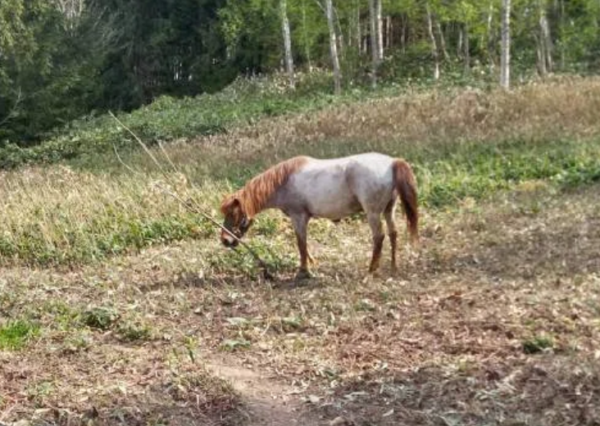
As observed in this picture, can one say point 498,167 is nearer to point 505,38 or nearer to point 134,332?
point 134,332

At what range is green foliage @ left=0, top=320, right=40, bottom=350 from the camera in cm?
686

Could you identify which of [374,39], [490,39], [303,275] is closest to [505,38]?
[374,39]

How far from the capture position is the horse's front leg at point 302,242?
882 centimetres

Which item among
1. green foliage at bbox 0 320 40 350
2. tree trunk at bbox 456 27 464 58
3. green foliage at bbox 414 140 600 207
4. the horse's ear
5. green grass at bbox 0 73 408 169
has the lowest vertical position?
green grass at bbox 0 73 408 169

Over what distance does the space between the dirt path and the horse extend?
9.08 ft

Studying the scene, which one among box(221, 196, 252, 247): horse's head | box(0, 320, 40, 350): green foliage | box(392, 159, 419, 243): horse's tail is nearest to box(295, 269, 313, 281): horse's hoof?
box(221, 196, 252, 247): horse's head

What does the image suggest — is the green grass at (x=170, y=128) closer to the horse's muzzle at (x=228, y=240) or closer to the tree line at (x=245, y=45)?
the tree line at (x=245, y=45)

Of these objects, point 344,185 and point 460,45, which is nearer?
point 344,185

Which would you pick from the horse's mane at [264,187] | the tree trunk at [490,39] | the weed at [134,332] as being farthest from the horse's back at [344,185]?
the tree trunk at [490,39]

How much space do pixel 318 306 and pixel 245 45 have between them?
138 feet

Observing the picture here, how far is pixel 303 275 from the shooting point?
8781 millimetres

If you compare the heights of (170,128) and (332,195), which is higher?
(332,195)

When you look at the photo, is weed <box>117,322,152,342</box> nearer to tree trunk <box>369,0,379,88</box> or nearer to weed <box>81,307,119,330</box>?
weed <box>81,307,119,330</box>

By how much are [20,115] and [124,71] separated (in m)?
13.1
